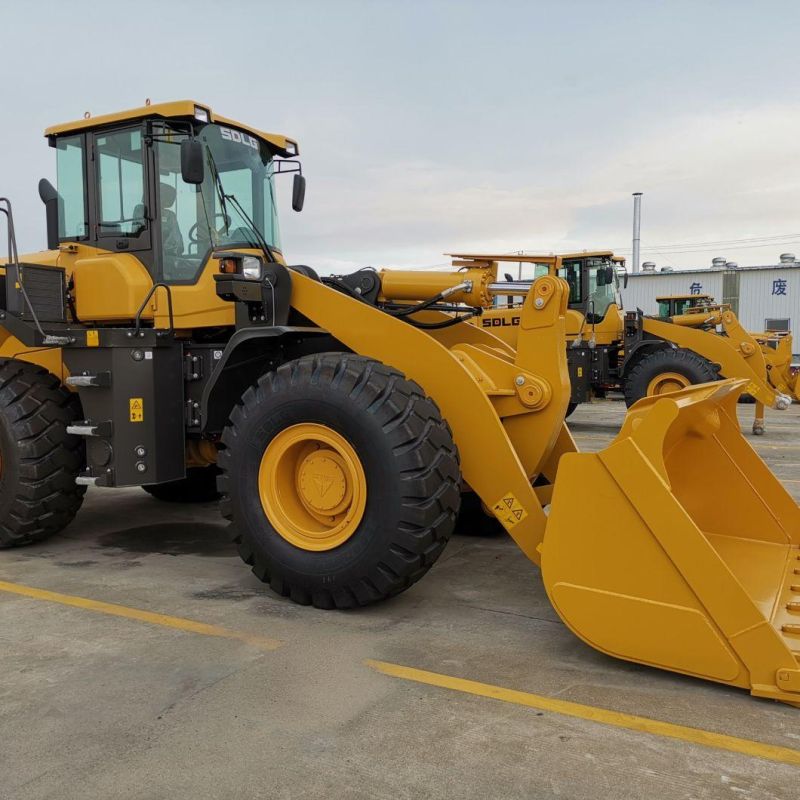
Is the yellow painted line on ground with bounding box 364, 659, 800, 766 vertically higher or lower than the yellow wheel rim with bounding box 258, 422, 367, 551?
lower

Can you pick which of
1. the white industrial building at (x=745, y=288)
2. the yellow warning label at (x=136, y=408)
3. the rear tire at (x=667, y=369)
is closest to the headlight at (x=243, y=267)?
the yellow warning label at (x=136, y=408)

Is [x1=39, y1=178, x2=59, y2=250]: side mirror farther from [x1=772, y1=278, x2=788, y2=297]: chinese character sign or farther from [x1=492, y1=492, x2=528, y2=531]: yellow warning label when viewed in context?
[x1=772, y1=278, x2=788, y2=297]: chinese character sign

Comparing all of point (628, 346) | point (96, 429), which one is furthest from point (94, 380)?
point (628, 346)

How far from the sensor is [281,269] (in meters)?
4.57

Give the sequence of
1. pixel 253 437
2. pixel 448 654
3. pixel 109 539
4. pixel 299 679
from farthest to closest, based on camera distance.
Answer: pixel 109 539, pixel 253 437, pixel 448 654, pixel 299 679

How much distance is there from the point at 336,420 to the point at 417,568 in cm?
84

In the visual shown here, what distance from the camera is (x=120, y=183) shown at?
5395mm

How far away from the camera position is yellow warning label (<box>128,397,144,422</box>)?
498 cm

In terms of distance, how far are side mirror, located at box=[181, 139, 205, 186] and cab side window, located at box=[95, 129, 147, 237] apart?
82 cm

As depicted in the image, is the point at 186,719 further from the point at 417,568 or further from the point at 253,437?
the point at 253,437

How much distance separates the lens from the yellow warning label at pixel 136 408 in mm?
4980

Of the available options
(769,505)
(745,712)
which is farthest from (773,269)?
(745,712)

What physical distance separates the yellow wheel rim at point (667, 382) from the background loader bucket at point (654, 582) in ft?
31.7

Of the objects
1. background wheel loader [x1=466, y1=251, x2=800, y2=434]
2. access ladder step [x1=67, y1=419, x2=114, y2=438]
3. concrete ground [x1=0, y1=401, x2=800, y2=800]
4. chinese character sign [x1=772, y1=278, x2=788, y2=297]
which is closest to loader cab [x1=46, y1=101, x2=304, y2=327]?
access ladder step [x1=67, y1=419, x2=114, y2=438]
